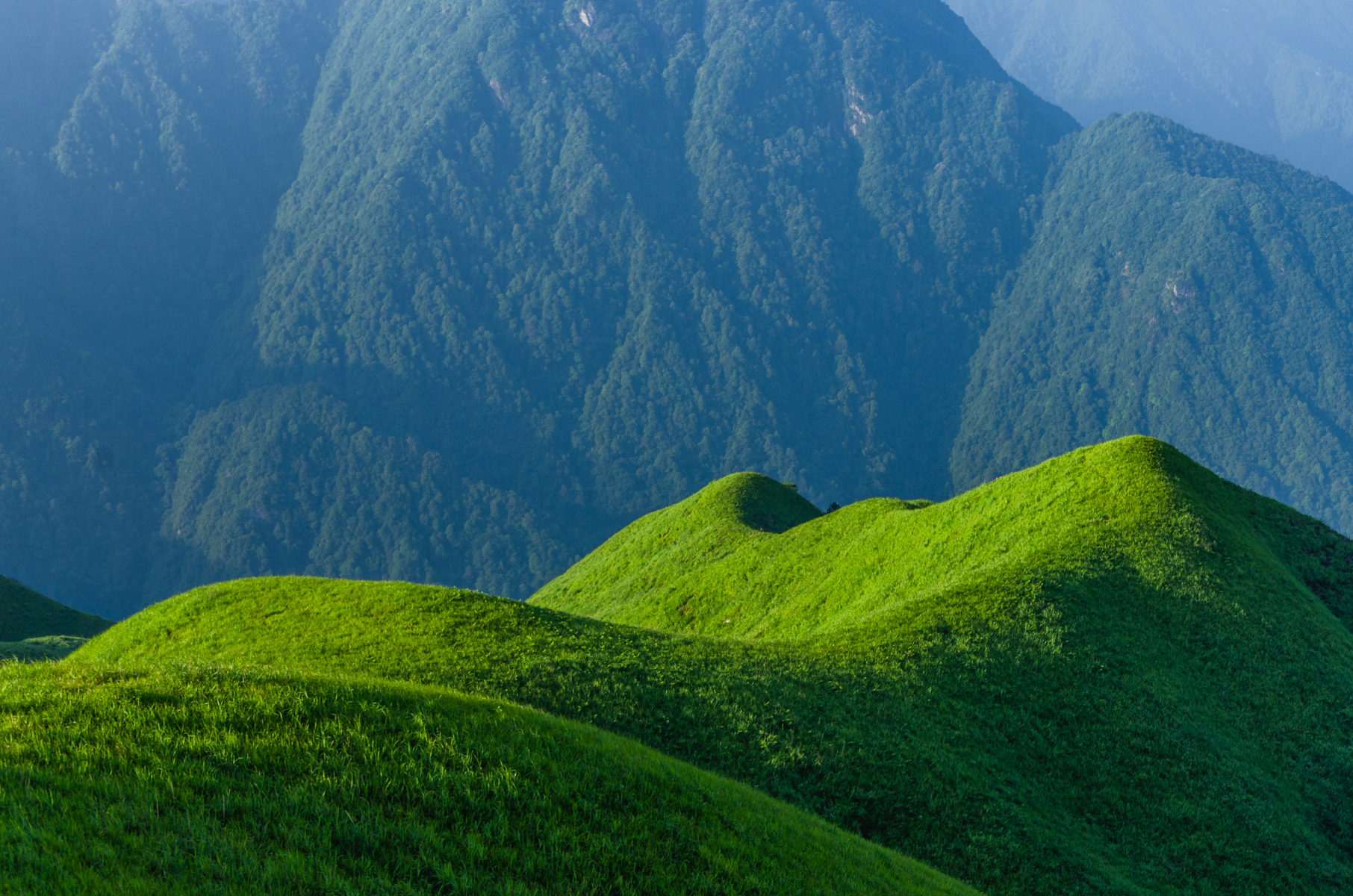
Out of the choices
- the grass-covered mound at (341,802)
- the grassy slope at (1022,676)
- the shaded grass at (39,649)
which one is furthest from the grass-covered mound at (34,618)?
the grass-covered mound at (341,802)

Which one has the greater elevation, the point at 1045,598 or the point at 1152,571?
the point at 1152,571

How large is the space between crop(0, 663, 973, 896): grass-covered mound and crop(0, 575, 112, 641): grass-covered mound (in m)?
69.8

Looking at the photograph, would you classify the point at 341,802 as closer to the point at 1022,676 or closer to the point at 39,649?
the point at 1022,676

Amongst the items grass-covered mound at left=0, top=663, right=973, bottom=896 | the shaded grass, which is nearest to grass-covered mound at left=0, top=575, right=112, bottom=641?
the shaded grass

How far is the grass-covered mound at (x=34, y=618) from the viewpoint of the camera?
Result: 68.5 m

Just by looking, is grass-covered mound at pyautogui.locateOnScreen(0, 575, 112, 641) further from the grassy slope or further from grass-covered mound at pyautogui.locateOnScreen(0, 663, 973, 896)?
grass-covered mound at pyautogui.locateOnScreen(0, 663, 973, 896)

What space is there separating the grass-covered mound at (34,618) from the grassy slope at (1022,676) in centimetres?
5209

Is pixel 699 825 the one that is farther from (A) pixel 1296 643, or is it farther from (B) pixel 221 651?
(A) pixel 1296 643

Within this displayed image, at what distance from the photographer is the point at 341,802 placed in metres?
10.5

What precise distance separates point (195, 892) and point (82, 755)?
3.37 m

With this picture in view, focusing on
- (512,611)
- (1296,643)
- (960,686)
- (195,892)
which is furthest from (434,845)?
(1296,643)

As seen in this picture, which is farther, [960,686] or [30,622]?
[30,622]

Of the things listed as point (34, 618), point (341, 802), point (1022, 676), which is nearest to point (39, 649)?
point (34, 618)

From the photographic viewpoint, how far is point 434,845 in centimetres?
1016
